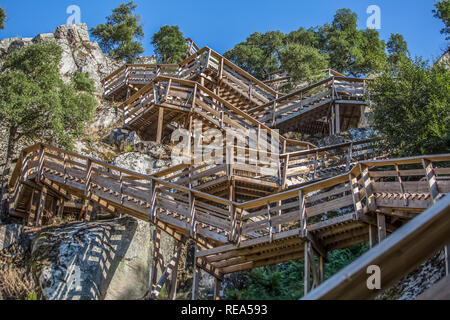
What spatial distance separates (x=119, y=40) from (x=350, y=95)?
2741cm

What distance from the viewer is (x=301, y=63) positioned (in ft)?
116

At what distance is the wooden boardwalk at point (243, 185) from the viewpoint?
10.7 meters

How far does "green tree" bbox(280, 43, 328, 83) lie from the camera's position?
34938mm

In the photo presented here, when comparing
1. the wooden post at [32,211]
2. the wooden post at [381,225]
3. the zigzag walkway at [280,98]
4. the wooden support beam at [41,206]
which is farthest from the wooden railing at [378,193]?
the zigzag walkway at [280,98]

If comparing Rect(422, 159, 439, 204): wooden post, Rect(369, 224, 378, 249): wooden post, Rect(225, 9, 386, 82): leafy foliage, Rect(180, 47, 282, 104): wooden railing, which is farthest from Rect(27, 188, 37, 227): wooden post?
Result: Rect(225, 9, 386, 82): leafy foliage

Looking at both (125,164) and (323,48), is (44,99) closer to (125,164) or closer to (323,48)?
(125,164)

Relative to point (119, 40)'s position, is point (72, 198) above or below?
below

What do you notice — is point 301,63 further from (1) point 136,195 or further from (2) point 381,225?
(2) point 381,225

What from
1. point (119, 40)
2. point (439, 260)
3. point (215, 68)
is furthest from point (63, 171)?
point (119, 40)

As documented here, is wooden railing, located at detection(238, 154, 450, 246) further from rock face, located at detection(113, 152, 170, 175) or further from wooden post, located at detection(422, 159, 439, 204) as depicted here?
rock face, located at detection(113, 152, 170, 175)

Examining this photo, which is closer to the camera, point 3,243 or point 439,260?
point 439,260

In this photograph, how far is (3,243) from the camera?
49.0 feet

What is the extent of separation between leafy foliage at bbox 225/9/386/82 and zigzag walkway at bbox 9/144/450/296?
23664 mm
